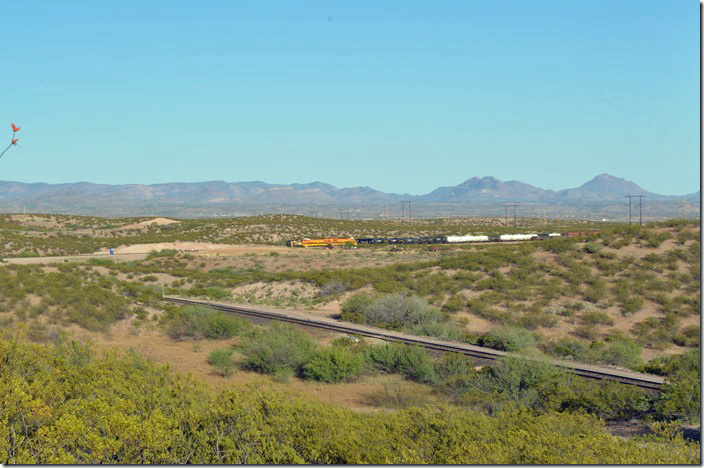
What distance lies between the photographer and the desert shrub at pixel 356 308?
45094 mm

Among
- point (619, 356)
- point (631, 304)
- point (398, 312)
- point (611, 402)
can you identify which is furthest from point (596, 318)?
point (611, 402)

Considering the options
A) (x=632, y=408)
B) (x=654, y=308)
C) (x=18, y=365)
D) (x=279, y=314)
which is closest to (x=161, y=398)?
(x=18, y=365)

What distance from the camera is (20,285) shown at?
44.0 meters

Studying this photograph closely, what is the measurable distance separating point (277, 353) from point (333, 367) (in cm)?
280

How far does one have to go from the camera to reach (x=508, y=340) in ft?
115

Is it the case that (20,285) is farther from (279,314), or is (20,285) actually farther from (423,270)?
(423,270)

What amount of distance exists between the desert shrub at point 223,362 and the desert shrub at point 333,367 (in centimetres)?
303

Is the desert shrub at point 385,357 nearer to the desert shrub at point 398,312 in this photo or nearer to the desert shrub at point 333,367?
the desert shrub at point 333,367

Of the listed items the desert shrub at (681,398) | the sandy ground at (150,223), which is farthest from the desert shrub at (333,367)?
the sandy ground at (150,223)

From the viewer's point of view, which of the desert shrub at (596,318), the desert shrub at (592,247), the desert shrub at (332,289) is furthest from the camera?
the desert shrub at (592,247)

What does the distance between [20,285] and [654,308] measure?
1492 inches

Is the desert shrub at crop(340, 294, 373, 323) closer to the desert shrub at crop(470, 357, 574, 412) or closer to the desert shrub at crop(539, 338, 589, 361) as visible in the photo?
the desert shrub at crop(539, 338, 589, 361)

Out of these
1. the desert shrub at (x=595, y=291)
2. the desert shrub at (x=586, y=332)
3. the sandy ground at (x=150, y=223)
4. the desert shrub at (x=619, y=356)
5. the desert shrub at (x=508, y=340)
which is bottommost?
the desert shrub at (x=586, y=332)

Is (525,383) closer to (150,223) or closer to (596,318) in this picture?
(596,318)
